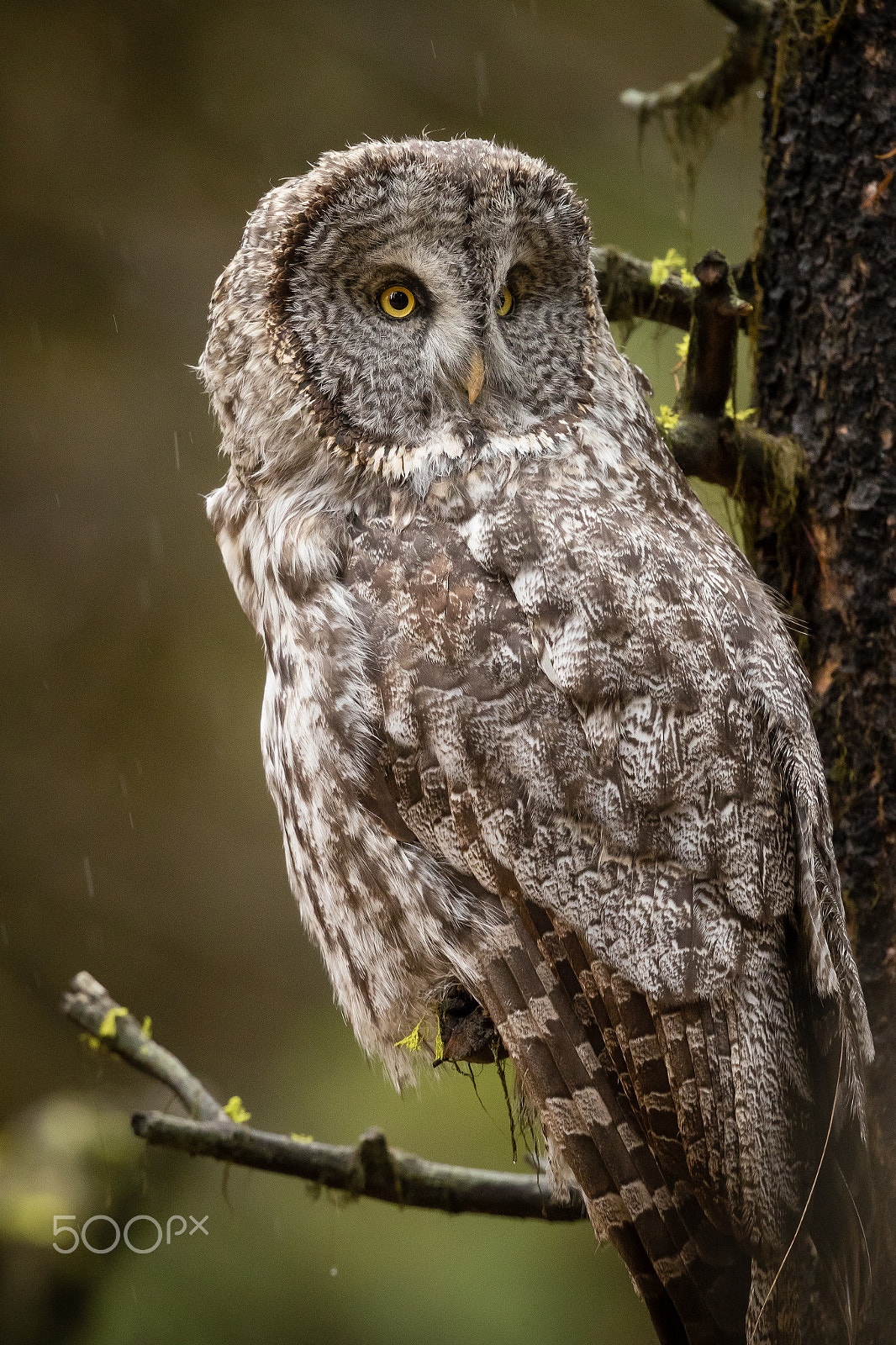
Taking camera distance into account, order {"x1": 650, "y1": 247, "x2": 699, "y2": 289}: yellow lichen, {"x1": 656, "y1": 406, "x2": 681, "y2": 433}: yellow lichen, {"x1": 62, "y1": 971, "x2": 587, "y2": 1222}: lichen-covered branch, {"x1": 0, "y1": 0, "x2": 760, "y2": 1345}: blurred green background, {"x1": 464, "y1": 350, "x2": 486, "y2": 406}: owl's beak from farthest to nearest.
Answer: {"x1": 0, "y1": 0, "x2": 760, "y2": 1345}: blurred green background, {"x1": 650, "y1": 247, "x2": 699, "y2": 289}: yellow lichen, {"x1": 656, "y1": 406, "x2": 681, "y2": 433}: yellow lichen, {"x1": 62, "y1": 971, "x2": 587, "y2": 1222}: lichen-covered branch, {"x1": 464, "y1": 350, "x2": 486, "y2": 406}: owl's beak

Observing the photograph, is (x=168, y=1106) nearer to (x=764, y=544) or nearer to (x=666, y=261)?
(x=764, y=544)

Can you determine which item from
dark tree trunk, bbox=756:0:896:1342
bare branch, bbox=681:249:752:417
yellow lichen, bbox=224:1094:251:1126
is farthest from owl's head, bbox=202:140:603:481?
yellow lichen, bbox=224:1094:251:1126

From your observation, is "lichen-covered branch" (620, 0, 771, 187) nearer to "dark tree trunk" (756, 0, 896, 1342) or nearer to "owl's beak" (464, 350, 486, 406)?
"dark tree trunk" (756, 0, 896, 1342)

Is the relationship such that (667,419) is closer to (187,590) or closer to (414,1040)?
(414,1040)

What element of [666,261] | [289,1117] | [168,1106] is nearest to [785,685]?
[666,261]

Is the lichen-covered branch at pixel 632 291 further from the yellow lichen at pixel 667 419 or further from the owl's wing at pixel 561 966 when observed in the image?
the owl's wing at pixel 561 966

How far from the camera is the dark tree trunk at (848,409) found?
178 cm

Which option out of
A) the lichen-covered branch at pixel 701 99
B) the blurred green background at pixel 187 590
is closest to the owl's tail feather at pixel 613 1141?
the lichen-covered branch at pixel 701 99

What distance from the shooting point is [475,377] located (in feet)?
5.05

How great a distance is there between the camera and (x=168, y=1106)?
7.30 feet

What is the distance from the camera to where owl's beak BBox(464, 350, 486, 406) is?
154cm

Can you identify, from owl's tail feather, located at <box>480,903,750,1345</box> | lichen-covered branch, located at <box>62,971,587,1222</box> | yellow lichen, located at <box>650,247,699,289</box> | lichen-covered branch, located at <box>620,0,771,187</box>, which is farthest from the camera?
lichen-covered branch, located at <box>620,0,771,187</box>

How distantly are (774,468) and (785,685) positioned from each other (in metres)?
0.48

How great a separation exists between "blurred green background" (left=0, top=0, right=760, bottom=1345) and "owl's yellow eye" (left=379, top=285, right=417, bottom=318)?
268cm
